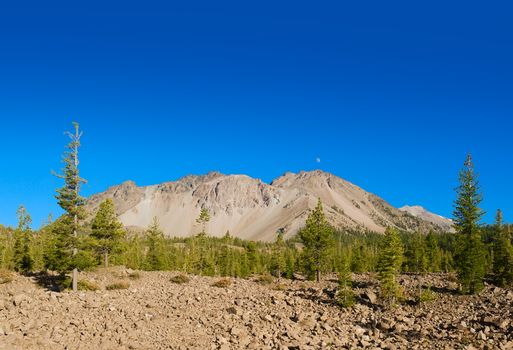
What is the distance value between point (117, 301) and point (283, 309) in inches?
469

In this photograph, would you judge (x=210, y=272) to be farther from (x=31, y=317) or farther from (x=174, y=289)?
(x=31, y=317)

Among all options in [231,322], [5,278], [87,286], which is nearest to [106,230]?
[5,278]

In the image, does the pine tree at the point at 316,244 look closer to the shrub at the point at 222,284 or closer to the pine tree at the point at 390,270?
the pine tree at the point at 390,270

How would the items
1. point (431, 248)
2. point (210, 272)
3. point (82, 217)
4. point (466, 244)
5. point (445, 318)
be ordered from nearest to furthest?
point (445, 318)
point (82, 217)
point (466, 244)
point (210, 272)
point (431, 248)

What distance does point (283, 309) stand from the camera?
98.2 feet

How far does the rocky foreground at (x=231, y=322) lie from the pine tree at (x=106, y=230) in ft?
63.2

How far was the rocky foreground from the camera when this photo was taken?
2106 cm

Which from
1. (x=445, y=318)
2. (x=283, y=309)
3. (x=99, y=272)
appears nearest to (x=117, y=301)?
(x=283, y=309)

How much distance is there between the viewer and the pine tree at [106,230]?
1997 inches

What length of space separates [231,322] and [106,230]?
3207 cm

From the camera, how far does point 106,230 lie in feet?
168

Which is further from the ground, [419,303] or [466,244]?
[466,244]

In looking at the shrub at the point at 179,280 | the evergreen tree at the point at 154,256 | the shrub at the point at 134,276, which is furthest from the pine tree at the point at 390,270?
the evergreen tree at the point at 154,256

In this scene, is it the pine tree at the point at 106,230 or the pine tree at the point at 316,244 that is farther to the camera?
the pine tree at the point at 316,244
